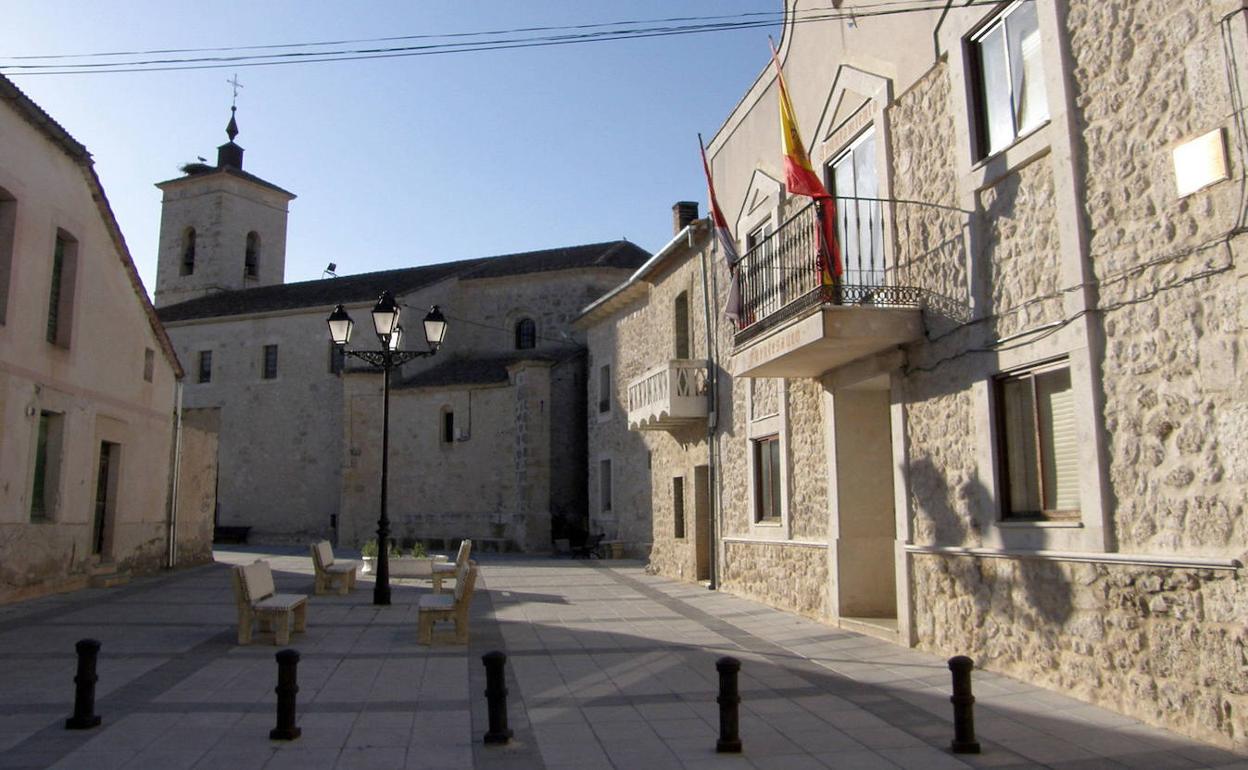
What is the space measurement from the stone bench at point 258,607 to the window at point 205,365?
29.9 metres

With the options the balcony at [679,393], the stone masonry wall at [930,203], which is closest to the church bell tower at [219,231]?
the balcony at [679,393]

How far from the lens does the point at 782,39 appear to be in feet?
43.0

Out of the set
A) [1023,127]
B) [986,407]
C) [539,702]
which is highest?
[1023,127]

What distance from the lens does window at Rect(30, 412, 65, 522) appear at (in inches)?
580

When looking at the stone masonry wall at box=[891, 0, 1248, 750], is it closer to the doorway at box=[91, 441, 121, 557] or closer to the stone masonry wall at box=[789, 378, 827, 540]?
the stone masonry wall at box=[789, 378, 827, 540]

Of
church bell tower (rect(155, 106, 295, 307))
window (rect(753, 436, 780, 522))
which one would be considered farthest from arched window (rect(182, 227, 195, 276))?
window (rect(753, 436, 780, 522))

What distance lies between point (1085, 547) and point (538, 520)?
23062 millimetres

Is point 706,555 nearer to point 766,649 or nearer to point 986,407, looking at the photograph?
point 766,649

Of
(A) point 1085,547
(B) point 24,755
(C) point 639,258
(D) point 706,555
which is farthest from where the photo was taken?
(C) point 639,258

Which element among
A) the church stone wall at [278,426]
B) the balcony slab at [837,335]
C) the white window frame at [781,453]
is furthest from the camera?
the church stone wall at [278,426]

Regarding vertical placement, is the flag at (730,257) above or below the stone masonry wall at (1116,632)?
above

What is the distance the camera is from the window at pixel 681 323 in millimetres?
19359

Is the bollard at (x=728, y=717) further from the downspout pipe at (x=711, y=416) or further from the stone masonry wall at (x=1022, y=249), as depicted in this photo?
the downspout pipe at (x=711, y=416)

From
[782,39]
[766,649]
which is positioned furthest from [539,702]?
[782,39]
